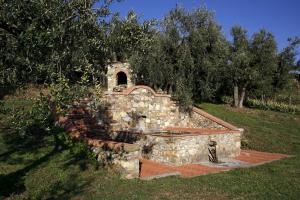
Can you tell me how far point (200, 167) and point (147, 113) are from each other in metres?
4.98

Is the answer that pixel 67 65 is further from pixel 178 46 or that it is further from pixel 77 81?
pixel 178 46

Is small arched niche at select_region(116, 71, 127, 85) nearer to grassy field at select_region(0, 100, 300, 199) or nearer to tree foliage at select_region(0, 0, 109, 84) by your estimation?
grassy field at select_region(0, 100, 300, 199)

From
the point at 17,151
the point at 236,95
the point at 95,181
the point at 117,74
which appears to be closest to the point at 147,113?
the point at 17,151

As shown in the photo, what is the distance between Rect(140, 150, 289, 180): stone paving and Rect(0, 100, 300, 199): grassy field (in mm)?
705

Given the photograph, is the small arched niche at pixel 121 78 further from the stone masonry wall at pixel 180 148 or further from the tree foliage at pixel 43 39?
the tree foliage at pixel 43 39

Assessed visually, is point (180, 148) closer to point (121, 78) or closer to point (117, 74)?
point (117, 74)

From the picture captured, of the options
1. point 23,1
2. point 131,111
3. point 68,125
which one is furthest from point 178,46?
point 23,1

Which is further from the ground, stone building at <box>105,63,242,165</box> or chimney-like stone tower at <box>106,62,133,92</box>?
chimney-like stone tower at <box>106,62,133,92</box>

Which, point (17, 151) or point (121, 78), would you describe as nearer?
point (17, 151)

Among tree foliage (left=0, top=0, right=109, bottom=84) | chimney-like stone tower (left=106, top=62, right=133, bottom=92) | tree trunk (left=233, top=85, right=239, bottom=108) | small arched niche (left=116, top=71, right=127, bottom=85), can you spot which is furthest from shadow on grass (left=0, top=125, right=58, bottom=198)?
tree trunk (left=233, top=85, right=239, bottom=108)

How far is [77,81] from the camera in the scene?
6.97 metres

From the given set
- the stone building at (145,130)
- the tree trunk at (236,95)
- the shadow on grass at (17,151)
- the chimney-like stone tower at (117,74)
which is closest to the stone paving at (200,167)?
the stone building at (145,130)

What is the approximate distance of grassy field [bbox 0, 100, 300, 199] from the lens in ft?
27.4

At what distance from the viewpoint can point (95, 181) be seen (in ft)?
30.1
